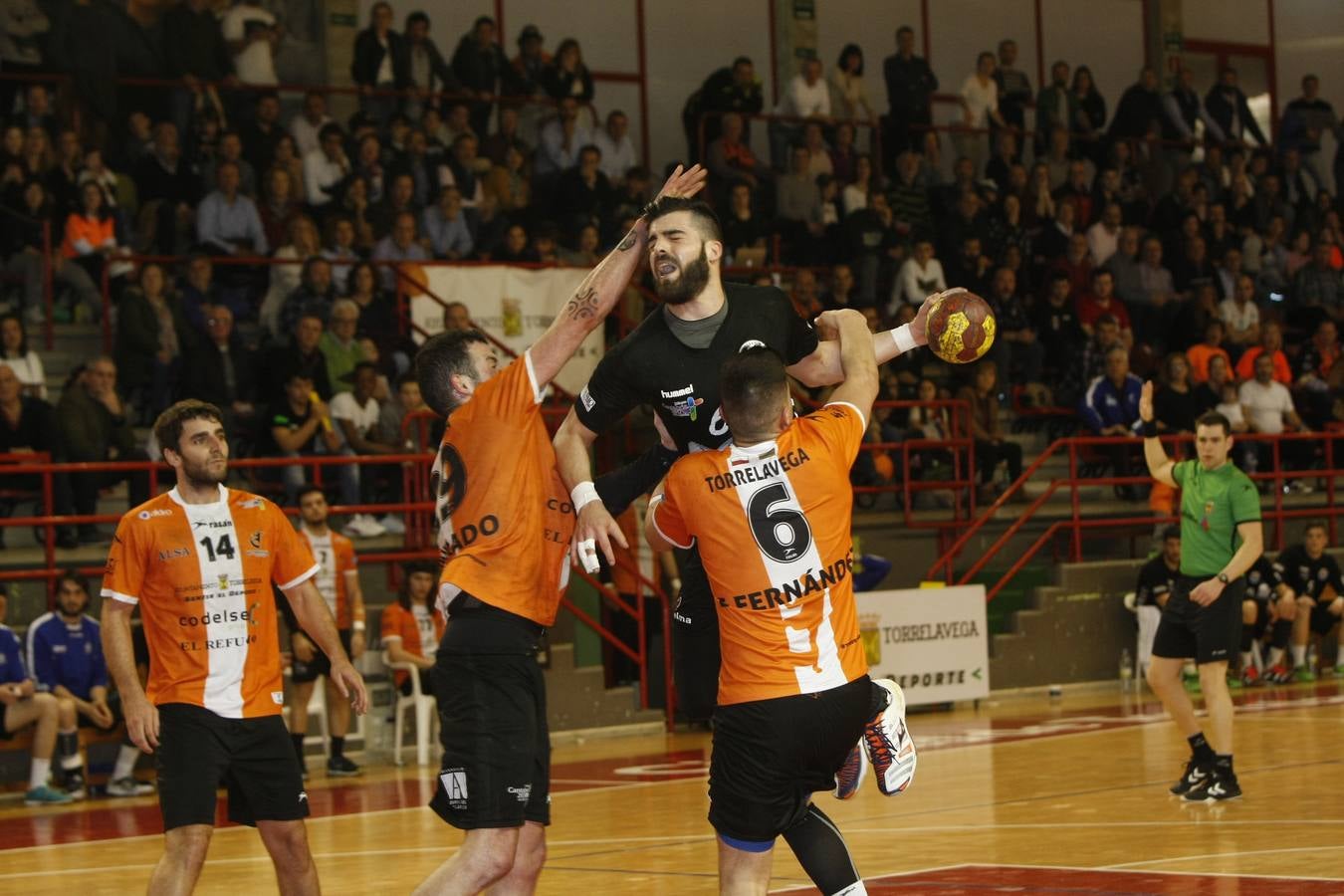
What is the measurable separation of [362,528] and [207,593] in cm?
920

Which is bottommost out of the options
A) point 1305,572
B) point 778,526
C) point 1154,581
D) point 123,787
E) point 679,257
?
point 123,787

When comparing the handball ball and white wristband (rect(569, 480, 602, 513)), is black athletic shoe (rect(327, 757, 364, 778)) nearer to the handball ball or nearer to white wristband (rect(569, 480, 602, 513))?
white wristband (rect(569, 480, 602, 513))

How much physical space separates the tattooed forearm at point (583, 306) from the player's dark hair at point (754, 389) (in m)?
0.74

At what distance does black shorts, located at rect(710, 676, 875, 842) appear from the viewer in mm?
5918

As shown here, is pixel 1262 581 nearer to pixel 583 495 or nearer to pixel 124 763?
pixel 124 763

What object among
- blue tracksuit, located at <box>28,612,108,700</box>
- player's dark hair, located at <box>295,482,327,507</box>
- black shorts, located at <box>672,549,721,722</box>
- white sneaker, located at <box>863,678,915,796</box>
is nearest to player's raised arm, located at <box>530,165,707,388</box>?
black shorts, located at <box>672,549,721,722</box>

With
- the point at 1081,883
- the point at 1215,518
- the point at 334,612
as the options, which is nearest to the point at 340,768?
the point at 334,612

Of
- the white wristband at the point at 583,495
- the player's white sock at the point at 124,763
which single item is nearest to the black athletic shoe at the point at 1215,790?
the white wristband at the point at 583,495

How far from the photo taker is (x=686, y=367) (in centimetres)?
652

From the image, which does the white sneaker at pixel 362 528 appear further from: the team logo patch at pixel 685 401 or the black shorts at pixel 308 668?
Answer: the team logo patch at pixel 685 401

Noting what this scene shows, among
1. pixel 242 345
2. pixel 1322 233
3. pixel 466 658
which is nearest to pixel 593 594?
pixel 242 345

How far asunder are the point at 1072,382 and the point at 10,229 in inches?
456

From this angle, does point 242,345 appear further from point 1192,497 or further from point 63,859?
point 1192,497

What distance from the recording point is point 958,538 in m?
19.1
